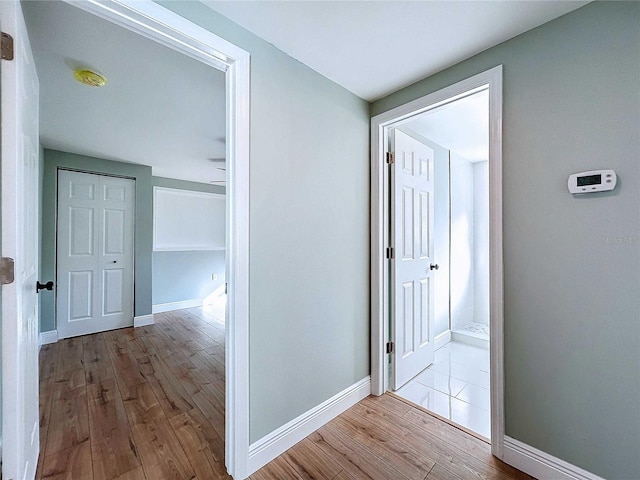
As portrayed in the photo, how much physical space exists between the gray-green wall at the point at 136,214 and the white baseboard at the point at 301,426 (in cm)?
330

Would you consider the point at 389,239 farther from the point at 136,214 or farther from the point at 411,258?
the point at 136,214

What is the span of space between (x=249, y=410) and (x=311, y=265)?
0.86 metres

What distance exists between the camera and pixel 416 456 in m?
1.50

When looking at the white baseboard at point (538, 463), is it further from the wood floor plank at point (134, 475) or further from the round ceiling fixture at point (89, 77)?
the round ceiling fixture at point (89, 77)

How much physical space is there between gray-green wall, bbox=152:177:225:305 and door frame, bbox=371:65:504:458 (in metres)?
4.09

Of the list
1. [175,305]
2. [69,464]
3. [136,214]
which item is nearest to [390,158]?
[69,464]

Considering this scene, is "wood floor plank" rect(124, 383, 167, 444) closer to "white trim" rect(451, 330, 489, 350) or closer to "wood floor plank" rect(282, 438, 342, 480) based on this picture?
"wood floor plank" rect(282, 438, 342, 480)

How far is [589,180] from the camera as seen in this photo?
1.22 m

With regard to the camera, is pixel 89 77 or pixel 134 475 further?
pixel 89 77

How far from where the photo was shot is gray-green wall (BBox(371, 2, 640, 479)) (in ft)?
3.77

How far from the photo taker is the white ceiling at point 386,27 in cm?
125

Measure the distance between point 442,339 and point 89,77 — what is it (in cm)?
401

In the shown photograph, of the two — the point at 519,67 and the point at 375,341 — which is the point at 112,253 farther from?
the point at 519,67

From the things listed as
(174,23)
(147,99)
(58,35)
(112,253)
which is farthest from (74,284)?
(174,23)
